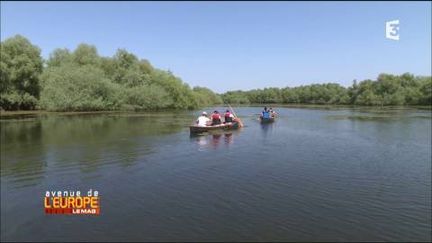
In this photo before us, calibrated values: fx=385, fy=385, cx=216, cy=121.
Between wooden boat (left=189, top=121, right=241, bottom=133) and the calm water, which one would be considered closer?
the calm water

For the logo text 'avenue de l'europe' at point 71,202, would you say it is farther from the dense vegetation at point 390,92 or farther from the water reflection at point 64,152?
the dense vegetation at point 390,92

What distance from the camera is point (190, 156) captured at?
20562 mm

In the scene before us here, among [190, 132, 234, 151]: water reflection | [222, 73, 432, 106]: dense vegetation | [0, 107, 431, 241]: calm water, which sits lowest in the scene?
[0, 107, 431, 241]: calm water

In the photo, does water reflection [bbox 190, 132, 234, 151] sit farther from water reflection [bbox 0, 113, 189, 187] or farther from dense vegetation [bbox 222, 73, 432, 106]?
dense vegetation [bbox 222, 73, 432, 106]

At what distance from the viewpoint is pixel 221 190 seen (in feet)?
44.2

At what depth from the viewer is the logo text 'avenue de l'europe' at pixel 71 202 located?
10.9 meters

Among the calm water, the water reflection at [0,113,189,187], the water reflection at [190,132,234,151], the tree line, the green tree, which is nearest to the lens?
the calm water

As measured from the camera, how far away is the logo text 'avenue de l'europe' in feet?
35.6

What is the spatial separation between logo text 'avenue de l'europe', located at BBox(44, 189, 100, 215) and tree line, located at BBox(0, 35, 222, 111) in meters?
53.7

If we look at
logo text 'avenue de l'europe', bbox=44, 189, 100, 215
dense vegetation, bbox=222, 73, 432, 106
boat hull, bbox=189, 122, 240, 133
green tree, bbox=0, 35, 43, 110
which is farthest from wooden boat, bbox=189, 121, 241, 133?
dense vegetation, bbox=222, 73, 432, 106

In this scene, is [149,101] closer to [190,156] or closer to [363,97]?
[190,156]

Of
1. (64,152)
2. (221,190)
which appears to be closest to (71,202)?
(221,190)

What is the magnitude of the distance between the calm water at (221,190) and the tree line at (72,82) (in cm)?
4007

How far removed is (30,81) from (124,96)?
680 inches
